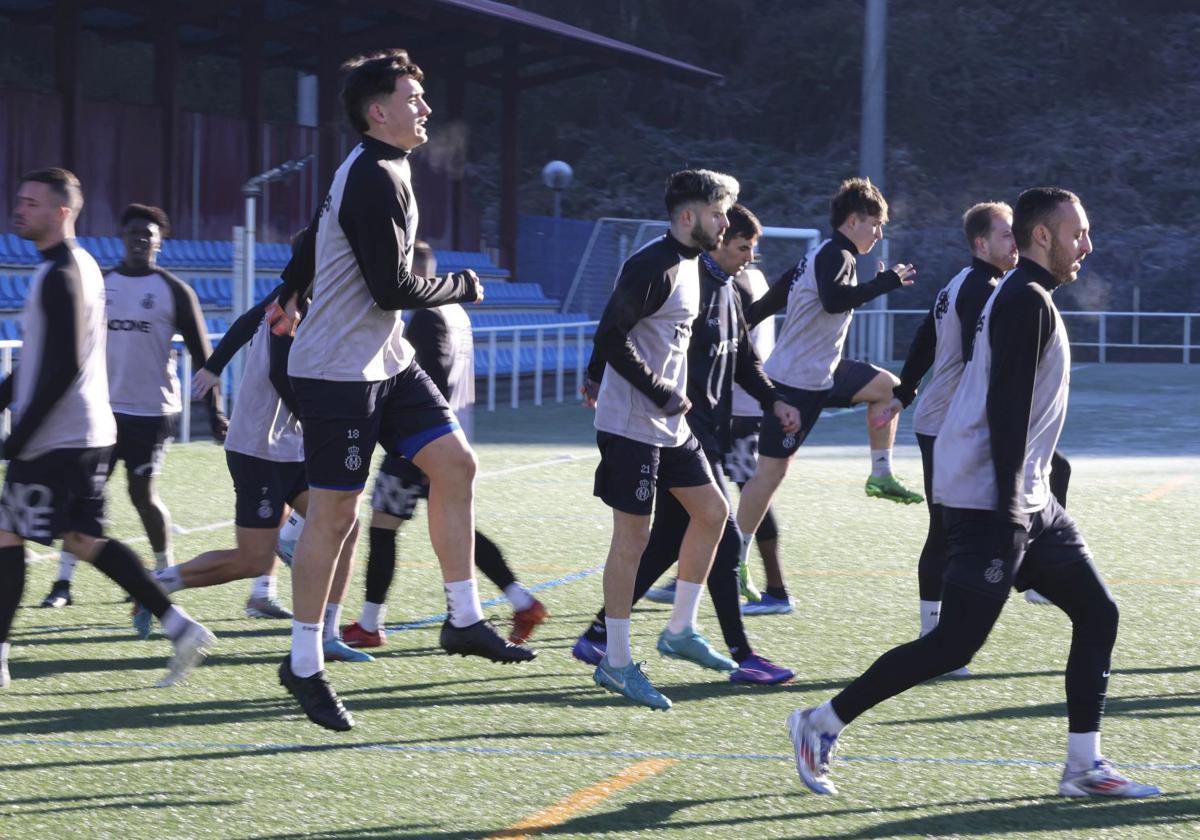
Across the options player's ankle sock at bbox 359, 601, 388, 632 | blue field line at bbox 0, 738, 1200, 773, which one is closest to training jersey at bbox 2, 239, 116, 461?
blue field line at bbox 0, 738, 1200, 773

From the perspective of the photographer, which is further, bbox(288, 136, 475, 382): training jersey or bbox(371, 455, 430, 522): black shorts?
bbox(371, 455, 430, 522): black shorts

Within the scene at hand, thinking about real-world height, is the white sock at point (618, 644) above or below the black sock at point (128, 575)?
below

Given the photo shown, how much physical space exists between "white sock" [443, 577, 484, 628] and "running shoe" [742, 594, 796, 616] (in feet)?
9.04

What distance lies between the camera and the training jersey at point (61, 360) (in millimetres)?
5875

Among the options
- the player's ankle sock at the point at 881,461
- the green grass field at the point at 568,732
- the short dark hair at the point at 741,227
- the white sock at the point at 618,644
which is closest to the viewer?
the green grass field at the point at 568,732

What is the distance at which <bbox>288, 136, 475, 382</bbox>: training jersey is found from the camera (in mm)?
5180

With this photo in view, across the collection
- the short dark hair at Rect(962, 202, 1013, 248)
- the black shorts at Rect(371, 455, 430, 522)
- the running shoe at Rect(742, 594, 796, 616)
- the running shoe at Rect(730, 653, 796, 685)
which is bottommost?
the running shoe at Rect(742, 594, 796, 616)

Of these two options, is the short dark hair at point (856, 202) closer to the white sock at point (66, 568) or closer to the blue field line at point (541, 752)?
the blue field line at point (541, 752)

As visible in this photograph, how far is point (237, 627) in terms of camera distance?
758 centimetres

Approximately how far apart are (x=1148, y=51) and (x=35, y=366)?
44.3 meters

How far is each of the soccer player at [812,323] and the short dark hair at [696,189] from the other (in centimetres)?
174

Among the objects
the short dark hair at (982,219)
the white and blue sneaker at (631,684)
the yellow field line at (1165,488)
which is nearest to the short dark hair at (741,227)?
the short dark hair at (982,219)

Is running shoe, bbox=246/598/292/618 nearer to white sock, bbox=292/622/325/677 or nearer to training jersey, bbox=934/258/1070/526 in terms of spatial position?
white sock, bbox=292/622/325/677

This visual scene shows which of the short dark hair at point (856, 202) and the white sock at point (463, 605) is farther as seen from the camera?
the short dark hair at point (856, 202)
